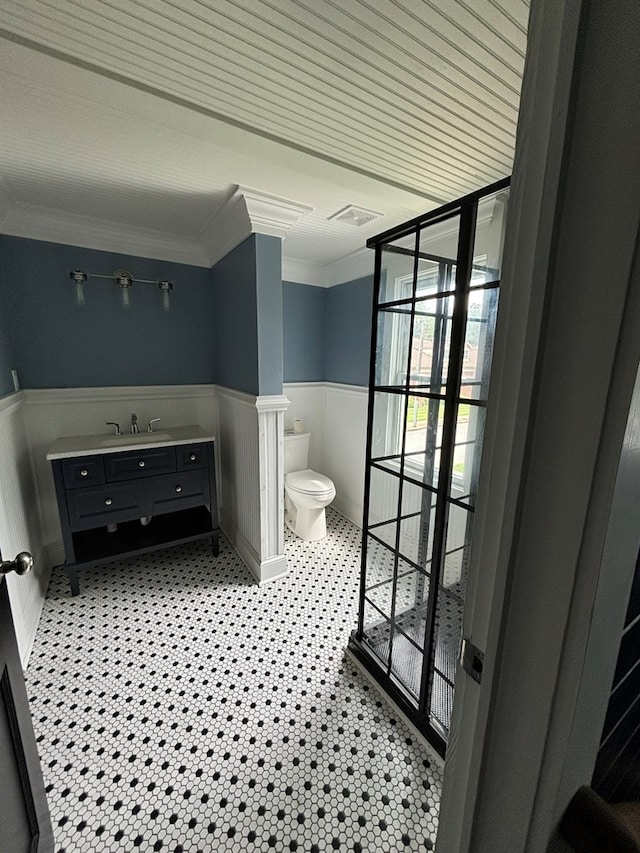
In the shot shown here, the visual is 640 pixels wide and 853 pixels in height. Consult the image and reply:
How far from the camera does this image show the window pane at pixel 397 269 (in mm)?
1338

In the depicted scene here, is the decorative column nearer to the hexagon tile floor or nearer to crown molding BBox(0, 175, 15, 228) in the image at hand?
the hexagon tile floor

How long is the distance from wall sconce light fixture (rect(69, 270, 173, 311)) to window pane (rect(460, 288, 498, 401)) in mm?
2125

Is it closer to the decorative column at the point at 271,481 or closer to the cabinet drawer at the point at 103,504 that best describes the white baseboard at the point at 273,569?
the decorative column at the point at 271,481

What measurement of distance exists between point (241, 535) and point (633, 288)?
2.53m

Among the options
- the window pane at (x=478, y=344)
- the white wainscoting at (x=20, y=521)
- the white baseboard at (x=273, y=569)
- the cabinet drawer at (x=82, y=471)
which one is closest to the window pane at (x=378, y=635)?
the white baseboard at (x=273, y=569)

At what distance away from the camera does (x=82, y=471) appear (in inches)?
80.2

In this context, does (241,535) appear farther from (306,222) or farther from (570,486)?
(570,486)

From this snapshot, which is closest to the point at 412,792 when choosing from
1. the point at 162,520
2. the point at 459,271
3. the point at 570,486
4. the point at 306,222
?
the point at 570,486

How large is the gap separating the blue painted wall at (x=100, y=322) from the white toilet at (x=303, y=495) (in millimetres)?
934

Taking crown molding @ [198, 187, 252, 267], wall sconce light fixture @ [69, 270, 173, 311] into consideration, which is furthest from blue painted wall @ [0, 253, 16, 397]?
crown molding @ [198, 187, 252, 267]

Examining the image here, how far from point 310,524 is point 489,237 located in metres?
2.24

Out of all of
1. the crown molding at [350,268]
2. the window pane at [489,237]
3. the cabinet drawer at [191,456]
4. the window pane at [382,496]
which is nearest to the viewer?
the window pane at [489,237]

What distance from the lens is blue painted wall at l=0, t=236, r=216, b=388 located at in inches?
84.3

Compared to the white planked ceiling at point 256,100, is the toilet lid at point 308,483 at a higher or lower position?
lower
